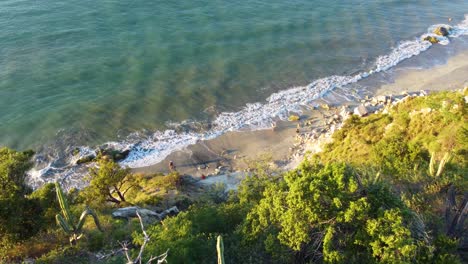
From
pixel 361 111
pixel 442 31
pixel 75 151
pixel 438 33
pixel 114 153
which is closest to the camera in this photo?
pixel 114 153

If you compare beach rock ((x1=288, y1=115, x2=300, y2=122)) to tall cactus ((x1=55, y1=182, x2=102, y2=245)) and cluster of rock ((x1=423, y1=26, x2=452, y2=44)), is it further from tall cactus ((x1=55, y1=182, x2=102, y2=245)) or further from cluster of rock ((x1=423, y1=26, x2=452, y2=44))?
cluster of rock ((x1=423, y1=26, x2=452, y2=44))

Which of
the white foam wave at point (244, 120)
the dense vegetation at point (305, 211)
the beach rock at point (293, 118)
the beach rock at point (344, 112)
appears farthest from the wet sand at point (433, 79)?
the dense vegetation at point (305, 211)

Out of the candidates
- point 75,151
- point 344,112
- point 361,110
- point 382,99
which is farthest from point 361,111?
point 75,151

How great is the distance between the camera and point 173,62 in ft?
145

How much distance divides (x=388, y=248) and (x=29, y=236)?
16803mm

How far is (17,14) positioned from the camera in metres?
50.0

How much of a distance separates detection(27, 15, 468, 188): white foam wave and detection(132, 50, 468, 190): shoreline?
838 mm

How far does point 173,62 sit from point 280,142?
17129mm

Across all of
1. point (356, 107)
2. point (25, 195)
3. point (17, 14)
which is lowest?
point (356, 107)

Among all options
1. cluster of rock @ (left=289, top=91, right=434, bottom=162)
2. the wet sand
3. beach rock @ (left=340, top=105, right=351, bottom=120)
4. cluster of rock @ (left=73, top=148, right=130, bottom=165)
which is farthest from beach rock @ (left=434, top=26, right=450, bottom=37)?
cluster of rock @ (left=73, top=148, right=130, bottom=165)

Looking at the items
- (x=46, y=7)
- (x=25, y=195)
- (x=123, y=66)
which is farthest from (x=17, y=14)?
(x=25, y=195)

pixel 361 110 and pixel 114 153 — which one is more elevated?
pixel 361 110

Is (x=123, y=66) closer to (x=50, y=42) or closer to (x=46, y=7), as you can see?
(x=50, y=42)

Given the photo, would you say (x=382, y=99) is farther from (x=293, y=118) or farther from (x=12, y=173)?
(x=12, y=173)
